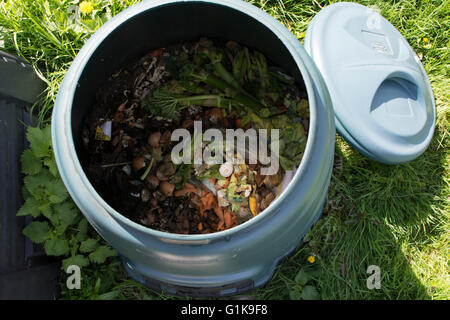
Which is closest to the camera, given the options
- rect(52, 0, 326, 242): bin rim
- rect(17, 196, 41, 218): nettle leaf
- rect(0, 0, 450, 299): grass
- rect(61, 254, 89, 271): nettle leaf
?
rect(52, 0, 326, 242): bin rim

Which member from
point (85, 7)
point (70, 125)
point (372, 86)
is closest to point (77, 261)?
point (70, 125)

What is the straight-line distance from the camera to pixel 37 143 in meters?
1.48

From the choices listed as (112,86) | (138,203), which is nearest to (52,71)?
(112,86)

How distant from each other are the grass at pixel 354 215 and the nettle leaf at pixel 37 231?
0.91ft

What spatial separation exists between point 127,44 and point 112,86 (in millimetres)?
187

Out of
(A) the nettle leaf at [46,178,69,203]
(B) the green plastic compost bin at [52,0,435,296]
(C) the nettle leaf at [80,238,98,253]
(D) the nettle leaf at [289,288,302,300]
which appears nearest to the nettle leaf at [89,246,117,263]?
(C) the nettle leaf at [80,238,98,253]

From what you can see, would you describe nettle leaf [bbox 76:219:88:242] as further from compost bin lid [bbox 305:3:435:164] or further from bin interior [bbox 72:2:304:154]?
compost bin lid [bbox 305:3:435:164]

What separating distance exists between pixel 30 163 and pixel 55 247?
1.10ft

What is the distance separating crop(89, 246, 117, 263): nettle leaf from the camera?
156cm

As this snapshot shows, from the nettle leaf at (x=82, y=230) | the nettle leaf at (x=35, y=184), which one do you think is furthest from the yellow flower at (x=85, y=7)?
the nettle leaf at (x=82, y=230)

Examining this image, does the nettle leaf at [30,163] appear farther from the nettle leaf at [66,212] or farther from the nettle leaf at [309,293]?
the nettle leaf at [309,293]

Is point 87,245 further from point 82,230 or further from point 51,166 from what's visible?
point 51,166

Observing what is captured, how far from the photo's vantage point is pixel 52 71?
180 cm

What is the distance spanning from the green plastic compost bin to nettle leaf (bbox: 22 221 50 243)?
35 centimetres
